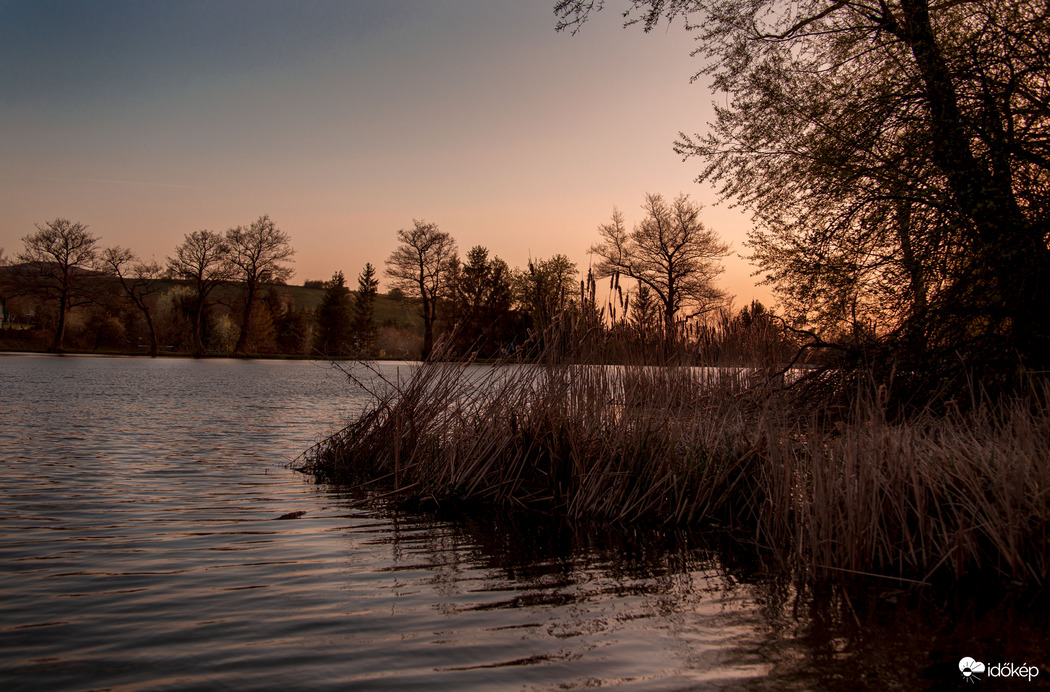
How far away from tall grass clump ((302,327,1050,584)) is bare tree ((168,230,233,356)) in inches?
2214

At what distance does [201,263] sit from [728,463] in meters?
61.5

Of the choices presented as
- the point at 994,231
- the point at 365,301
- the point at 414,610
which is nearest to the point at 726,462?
the point at 414,610

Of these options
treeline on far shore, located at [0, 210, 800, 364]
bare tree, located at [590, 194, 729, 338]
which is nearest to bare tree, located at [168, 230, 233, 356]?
treeline on far shore, located at [0, 210, 800, 364]

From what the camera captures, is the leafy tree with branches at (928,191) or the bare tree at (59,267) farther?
the bare tree at (59,267)

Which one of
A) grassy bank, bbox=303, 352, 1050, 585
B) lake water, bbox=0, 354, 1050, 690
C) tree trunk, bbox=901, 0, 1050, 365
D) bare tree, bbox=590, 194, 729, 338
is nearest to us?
lake water, bbox=0, 354, 1050, 690

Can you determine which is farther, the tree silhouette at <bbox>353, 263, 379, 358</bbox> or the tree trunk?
the tree silhouette at <bbox>353, 263, 379, 358</bbox>

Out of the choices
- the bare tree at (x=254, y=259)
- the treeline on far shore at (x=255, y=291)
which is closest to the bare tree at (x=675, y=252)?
the treeline on far shore at (x=255, y=291)

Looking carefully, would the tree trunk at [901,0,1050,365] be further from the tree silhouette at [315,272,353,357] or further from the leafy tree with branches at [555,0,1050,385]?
the tree silhouette at [315,272,353,357]

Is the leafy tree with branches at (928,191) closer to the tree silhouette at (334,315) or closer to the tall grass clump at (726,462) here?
the tall grass clump at (726,462)

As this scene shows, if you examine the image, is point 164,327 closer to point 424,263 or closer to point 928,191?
point 424,263

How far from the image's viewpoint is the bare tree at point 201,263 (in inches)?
2311

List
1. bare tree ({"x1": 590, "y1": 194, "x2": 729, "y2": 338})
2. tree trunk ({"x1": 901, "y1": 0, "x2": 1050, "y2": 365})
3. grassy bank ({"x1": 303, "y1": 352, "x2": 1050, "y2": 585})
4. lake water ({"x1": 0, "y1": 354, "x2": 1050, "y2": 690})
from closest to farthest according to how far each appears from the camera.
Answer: lake water ({"x1": 0, "y1": 354, "x2": 1050, "y2": 690})
grassy bank ({"x1": 303, "y1": 352, "x2": 1050, "y2": 585})
tree trunk ({"x1": 901, "y1": 0, "x2": 1050, "y2": 365})
bare tree ({"x1": 590, "y1": 194, "x2": 729, "y2": 338})

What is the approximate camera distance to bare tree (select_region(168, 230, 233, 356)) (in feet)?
193

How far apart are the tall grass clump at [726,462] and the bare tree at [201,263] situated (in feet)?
184
